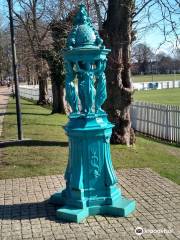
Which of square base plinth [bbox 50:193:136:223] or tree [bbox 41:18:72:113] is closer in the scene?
square base plinth [bbox 50:193:136:223]

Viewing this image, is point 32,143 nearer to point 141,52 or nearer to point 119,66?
point 119,66

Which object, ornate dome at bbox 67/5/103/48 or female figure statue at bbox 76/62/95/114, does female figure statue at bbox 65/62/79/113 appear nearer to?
female figure statue at bbox 76/62/95/114

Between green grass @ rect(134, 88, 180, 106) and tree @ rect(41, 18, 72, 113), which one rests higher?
tree @ rect(41, 18, 72, 113)

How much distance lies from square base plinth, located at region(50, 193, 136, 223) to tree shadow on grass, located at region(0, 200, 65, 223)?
0.12 meters

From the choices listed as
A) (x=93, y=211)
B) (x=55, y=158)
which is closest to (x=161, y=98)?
(x=55, y=158)

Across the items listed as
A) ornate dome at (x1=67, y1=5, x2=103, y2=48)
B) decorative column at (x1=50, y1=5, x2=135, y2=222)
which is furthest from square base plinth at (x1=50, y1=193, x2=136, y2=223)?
ornate dome at (x1=67, y1=5, x2=103, y2=48)

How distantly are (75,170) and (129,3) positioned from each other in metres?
6.53

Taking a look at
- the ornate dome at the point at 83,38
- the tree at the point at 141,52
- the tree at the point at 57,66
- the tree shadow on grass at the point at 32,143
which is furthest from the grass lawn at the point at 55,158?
the tree at the point at 57,66

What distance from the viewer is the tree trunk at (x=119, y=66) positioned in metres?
11.9

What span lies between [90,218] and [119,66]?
→ 20.9 ft

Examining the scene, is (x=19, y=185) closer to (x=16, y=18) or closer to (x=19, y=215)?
(x=19, y=215)

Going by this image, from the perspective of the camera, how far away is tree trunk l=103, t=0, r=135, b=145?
11.9 m

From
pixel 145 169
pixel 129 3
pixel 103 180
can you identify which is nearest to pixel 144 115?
pixel 129 3

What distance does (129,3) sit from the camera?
1172 cm
